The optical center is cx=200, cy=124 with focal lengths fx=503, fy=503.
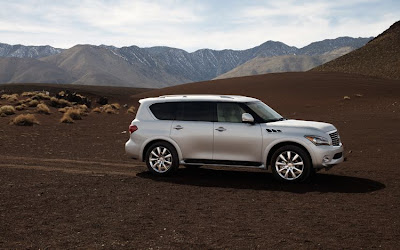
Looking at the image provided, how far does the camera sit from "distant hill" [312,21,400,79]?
117 m

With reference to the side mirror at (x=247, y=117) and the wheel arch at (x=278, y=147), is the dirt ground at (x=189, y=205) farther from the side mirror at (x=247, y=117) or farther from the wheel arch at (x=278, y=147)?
the side mirror at (x=247, y=117)

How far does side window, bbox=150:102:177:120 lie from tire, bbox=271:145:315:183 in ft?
8.63

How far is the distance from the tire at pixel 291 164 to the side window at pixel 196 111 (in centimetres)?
174

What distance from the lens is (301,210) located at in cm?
845

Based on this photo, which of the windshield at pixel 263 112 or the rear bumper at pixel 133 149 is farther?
the rear bumper at pixel 133 149

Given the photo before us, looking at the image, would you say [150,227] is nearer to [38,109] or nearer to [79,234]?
[79,234]

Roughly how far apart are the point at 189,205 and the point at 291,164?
2.79 m

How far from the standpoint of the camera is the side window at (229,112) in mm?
11156

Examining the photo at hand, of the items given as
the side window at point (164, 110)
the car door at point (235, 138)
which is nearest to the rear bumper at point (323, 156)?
the car door at point (235, 138)

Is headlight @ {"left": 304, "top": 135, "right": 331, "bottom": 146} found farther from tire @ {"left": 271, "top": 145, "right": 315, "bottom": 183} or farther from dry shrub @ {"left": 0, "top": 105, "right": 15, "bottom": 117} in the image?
dry shrub @ {"left": 0, "top": 105, "right": 15, "bottom": 117}

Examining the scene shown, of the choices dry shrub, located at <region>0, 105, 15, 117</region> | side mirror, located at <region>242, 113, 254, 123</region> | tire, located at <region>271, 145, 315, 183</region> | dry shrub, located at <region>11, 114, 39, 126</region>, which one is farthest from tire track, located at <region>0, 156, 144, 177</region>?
dry shrub, located at <region>0, 105, 15, 117</region>

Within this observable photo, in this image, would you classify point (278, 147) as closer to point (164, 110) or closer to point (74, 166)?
point (164, 110)

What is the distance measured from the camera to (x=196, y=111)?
1150cm

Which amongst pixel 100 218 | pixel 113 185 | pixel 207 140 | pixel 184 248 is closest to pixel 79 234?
pixel 100 218
